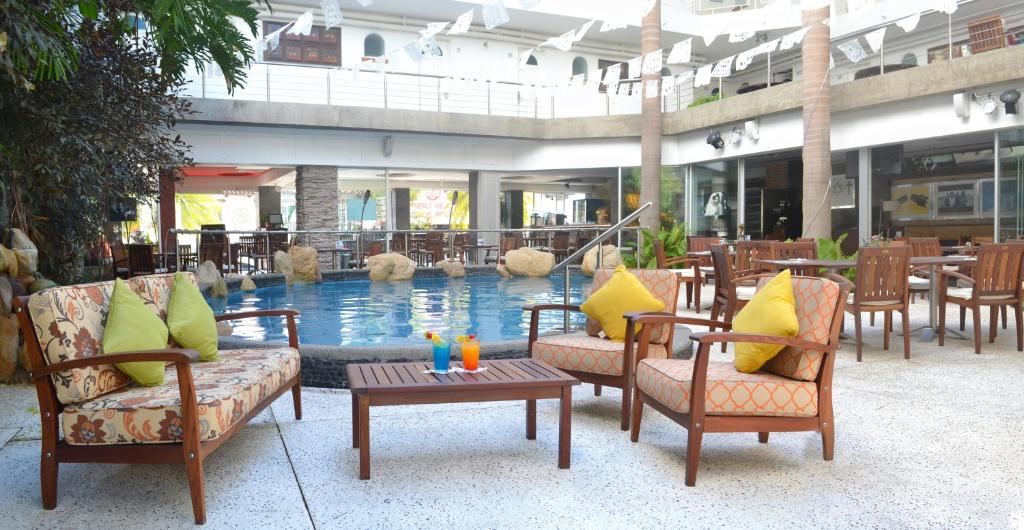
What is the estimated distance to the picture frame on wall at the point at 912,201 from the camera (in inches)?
476

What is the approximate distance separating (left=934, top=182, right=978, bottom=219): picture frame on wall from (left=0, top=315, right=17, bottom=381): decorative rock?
1254cm

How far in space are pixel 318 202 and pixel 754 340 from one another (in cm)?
1418

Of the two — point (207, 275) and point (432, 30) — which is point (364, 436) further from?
point (207, 275)

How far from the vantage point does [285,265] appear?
41.7 feet

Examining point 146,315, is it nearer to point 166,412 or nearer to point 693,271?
point 166,412

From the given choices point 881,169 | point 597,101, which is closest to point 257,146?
point 597,101

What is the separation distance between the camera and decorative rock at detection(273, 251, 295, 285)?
12672 millimetres

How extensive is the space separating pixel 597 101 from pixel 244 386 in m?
15.2

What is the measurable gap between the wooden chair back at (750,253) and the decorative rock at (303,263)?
7907 mm

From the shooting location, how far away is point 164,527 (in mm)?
2453

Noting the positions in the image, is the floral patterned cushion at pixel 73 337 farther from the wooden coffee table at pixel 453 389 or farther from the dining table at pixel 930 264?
the dining table at pixel 930 264

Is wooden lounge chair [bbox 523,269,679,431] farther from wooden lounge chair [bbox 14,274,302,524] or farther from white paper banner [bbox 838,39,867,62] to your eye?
white paper banner [bbox 838,39,867,62]

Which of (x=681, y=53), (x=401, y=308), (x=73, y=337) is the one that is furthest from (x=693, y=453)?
(x=681, y=53)

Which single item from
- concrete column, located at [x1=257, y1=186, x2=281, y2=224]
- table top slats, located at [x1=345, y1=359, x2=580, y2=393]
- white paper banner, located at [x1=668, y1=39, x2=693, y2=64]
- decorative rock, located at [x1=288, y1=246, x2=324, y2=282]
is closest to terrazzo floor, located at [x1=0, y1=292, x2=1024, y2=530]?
table top slats, located at [x1=345, y1=359, x2=580, y2=393]
